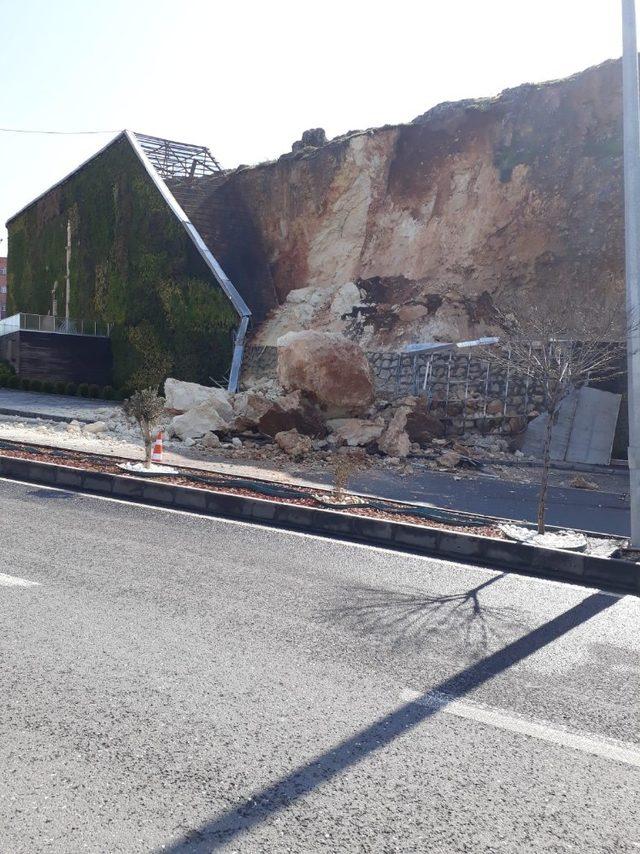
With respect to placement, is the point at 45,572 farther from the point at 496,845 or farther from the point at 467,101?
the point at 467,101

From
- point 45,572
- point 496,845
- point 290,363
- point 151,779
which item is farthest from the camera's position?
point 290,363

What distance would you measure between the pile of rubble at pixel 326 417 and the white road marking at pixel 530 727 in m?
11.9

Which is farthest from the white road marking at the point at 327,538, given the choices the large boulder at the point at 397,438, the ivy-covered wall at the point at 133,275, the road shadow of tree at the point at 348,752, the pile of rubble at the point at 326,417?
the ivy-covered wall at the point at 133,275

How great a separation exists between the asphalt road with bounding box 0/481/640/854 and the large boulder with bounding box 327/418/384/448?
33.3 feet

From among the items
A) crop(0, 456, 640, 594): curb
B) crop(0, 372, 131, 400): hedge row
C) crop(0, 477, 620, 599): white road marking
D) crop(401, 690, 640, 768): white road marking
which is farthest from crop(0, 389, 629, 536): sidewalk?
crop(0, 372, 131, 400): hedge row

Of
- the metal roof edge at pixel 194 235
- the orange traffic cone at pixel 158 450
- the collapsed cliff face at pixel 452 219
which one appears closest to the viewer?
the orange traffic cone at pixel 158 450

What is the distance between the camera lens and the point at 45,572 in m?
5.79

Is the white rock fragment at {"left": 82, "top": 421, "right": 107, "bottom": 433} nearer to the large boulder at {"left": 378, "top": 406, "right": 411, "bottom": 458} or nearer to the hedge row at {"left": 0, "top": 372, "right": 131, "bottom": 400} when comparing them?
the large boulder at {"left": 378, "top": 406, "right": 411, "bottom": 458}

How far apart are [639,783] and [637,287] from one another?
19.5ft

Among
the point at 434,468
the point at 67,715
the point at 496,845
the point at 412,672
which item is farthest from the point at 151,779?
the point at 434,468

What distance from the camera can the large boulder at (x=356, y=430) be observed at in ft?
54.3

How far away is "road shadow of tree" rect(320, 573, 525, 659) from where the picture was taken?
192 inches

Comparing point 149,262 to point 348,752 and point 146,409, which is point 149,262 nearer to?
point 146,409

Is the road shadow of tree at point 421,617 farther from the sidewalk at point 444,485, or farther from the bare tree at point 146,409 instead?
the bare tree at point 146,409
